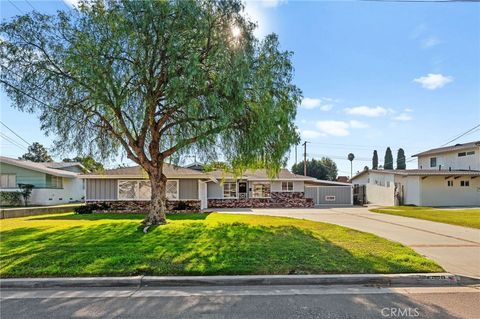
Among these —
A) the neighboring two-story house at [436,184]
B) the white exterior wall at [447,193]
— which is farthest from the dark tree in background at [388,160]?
the white exterior wall at [447,193]

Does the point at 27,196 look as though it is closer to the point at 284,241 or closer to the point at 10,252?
the point at 10,252

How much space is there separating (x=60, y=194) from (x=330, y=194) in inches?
978

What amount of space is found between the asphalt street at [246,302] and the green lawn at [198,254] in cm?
59

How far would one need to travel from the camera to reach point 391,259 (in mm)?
6305

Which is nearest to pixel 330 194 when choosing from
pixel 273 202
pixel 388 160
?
pixel 273 202

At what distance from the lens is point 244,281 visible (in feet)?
17.1

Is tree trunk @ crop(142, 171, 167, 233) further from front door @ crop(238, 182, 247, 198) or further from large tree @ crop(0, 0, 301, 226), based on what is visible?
front door @ crop(238, 182, 247, 198)

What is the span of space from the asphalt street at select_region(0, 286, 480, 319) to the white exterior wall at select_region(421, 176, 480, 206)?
961 inches

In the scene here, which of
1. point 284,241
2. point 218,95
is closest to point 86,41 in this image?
point 218,95

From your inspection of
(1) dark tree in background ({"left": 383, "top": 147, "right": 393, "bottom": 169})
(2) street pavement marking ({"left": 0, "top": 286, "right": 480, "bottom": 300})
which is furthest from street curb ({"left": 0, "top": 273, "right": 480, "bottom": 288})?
(1) dark tree in background ({"left": 383, "top": 147, "right": 393, "bottom": 169})

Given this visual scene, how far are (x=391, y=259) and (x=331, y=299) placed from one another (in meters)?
2.50

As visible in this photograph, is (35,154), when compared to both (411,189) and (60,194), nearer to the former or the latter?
(60,194)

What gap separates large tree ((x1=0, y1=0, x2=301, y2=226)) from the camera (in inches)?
346

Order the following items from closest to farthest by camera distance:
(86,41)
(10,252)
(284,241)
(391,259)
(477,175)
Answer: (391,259) → (10,252) → (284,241) → (86,41) → (477,175)
